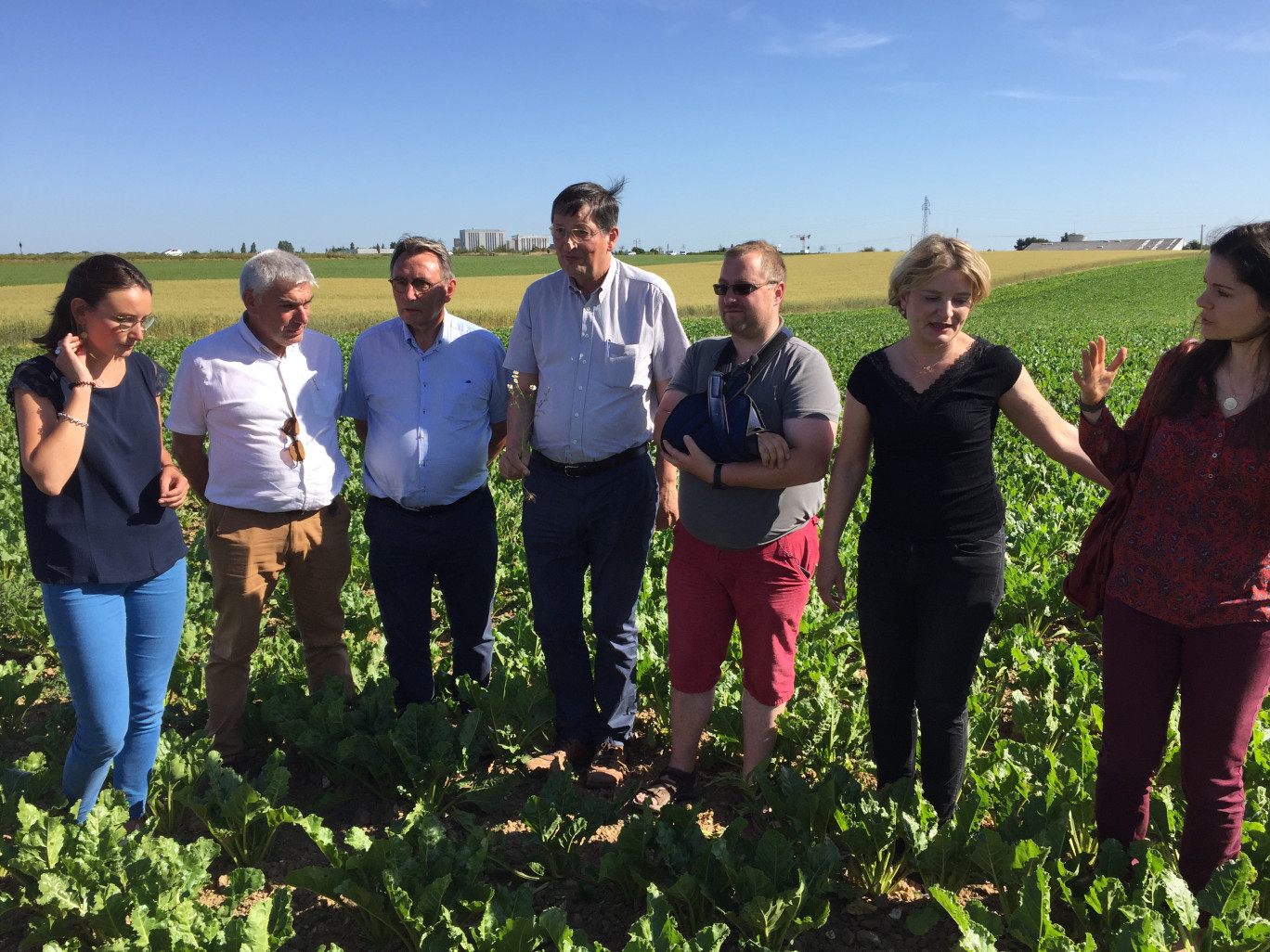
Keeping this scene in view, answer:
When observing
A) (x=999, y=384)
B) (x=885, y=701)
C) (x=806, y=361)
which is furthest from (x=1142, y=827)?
(x=806, y=361)

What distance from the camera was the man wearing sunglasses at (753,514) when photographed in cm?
316

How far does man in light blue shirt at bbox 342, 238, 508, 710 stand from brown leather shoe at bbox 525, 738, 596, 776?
0.70 meters

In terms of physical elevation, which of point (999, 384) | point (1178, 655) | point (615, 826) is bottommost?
point (615, 826)

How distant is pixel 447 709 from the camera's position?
430 cm

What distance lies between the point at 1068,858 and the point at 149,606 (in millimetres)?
3260

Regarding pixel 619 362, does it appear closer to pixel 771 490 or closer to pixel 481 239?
pixel 771 490

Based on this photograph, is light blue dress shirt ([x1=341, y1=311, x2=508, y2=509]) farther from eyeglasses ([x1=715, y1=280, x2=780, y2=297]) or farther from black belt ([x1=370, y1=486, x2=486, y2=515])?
eyeglasses ([x1=715, y1=280, x2=780, y2=297])

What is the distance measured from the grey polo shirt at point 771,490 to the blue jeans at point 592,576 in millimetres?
561

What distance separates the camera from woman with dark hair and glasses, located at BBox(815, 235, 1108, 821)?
2846 mm

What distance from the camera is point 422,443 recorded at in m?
3.90

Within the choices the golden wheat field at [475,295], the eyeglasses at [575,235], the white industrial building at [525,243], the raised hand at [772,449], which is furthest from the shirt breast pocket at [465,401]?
the white industrial building at [525,243]

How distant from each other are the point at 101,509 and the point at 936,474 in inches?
110

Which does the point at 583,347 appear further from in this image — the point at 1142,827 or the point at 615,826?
the point at 1142,827

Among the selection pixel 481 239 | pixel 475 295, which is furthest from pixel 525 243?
pixel 475 295
